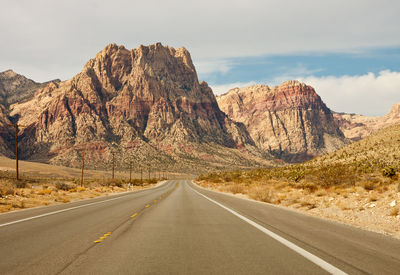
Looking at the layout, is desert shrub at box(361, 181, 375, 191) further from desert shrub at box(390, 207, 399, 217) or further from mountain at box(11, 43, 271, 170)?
mountain at box(11, 43, 271, 170)

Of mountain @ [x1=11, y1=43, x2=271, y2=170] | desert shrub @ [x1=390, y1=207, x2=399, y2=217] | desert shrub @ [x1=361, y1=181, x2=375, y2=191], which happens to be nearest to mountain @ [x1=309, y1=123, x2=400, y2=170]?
desert shrub @ [x1=361, y1=181, x2=375, y2=191]

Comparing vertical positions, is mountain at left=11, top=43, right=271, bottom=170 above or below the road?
above

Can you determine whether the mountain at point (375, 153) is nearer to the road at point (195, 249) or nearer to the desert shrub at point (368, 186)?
the desert shrub at point (368, 186)

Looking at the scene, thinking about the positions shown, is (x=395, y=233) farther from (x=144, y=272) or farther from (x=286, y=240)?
(x=144, y=272)

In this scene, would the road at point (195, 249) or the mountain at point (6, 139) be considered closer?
the road at point (195, 249)

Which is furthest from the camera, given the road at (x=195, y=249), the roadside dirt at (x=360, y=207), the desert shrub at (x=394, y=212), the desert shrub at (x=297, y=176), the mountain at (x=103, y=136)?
the mountain at (x=103, y=136)

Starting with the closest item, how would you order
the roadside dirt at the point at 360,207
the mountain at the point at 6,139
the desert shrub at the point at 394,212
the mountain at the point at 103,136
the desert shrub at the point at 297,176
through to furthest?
1. the roadside dirt at the point at 360,207
2. the desert shrub at the point at 394,212
3. the desert shrub at the point at 297,176
4. the mountain at the point at 103,136
5. the mountain at the point at 6,139

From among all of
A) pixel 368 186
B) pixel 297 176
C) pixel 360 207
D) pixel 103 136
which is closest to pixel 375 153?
Result: pixel 297 176

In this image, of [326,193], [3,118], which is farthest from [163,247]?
[3,118]

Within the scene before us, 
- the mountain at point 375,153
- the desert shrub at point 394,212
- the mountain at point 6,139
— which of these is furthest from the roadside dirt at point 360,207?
the mountain at point 6,139

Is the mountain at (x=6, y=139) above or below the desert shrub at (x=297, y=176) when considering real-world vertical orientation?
above

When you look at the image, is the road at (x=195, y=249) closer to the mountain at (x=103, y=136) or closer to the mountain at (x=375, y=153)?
the mountain at (x=375, y=153)

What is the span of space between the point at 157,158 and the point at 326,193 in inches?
5717

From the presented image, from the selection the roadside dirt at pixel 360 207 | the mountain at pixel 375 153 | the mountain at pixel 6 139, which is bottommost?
the roadside dirt at pixel 360 207
